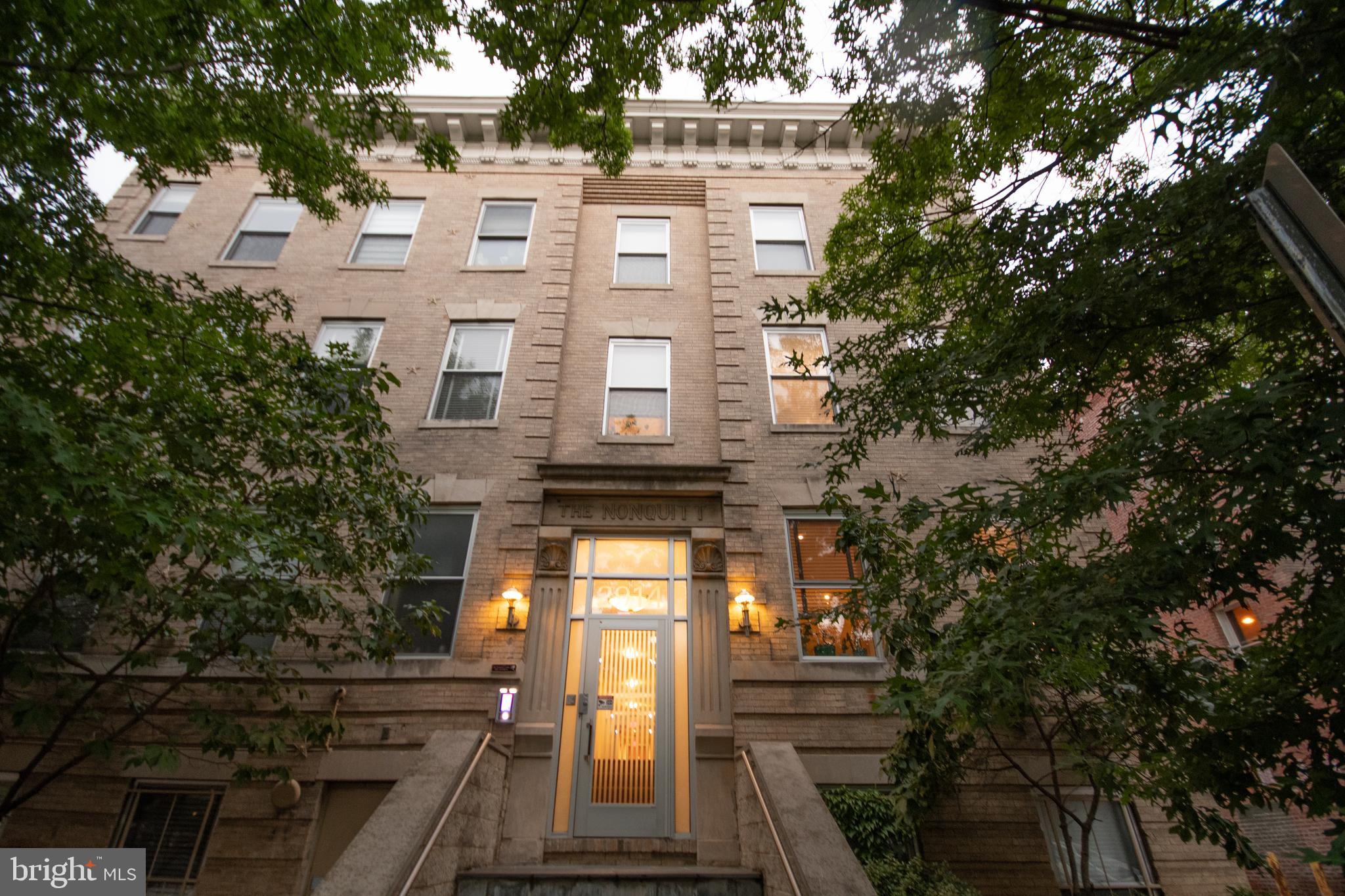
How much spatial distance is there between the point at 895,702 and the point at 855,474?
16.8 ft

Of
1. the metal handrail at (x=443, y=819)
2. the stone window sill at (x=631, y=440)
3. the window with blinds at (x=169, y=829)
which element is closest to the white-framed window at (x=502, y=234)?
the stone window sill at (x=631, y=440)

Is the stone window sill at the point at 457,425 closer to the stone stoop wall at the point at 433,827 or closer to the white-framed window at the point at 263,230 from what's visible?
the stone stoop wall at the point at 433,827

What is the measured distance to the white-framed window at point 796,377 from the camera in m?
9.58

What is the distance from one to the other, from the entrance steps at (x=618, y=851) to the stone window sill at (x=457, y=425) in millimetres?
5376

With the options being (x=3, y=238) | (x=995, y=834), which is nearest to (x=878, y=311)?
(x=995, y=834)

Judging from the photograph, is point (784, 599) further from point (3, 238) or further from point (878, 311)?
point (3, 238)

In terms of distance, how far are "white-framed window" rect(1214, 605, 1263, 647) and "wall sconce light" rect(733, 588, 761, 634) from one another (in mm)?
10653

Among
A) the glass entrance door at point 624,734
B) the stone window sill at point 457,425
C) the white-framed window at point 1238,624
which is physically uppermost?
the stone window sill at point 457,425

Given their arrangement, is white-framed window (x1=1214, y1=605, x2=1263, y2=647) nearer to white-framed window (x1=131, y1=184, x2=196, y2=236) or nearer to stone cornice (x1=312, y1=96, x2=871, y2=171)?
stone cornice (x1=312, y1=96, x2=871, y2=171)

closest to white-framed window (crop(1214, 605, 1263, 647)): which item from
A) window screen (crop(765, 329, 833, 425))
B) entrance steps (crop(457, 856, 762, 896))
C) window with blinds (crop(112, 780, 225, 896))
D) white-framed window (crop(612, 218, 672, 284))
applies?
window screen (crop(765, 329, 833, 425))

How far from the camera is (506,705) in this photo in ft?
22.3

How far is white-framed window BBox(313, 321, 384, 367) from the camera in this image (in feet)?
32.7

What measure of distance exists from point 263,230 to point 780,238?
9988 millimetres

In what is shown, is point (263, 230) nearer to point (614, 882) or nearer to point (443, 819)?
point (443, 819)
